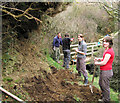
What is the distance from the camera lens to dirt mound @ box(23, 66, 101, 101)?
4.43 meters

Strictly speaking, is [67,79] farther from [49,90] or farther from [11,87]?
[11,87]

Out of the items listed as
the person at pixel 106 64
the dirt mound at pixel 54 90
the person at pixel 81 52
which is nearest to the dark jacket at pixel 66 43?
the person at pixel 81 52

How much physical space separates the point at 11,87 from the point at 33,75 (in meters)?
1.31

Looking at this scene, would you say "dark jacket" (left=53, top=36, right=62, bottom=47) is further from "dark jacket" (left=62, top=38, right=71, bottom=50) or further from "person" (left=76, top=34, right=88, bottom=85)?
"person" (left=76, top=34, right=88, bottom=85)

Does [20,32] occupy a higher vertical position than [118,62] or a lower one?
higher

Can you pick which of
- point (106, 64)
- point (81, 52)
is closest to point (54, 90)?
point (81, 52)

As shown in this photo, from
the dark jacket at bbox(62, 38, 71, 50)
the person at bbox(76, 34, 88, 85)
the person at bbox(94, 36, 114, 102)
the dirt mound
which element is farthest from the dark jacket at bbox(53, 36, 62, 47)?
the person at bbox(94, 36, 114, 102)

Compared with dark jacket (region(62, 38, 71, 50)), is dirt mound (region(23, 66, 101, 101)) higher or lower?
lower

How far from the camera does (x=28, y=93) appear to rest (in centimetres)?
427

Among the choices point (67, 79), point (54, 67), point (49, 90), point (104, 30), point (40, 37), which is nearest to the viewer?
point (49, 90)

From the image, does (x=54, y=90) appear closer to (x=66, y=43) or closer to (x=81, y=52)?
(x=81, y=52)

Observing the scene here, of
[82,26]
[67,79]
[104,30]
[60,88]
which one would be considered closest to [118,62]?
[67,79]

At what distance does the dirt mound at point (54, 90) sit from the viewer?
4.43 m

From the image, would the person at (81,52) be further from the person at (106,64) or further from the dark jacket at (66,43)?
the dark jacket at (66,43)
